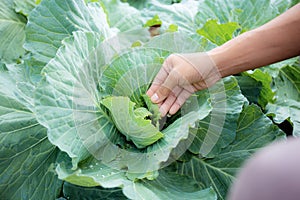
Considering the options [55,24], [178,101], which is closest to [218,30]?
[178,101]

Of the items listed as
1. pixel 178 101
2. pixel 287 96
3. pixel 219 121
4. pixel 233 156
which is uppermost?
pixel 178 101

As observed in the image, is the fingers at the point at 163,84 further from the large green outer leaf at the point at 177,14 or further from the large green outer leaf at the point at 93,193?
the large green outer leaf at the point at 177,14

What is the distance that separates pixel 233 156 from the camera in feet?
4.61

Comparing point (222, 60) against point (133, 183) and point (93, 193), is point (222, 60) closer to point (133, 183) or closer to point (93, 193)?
point (133, 183)

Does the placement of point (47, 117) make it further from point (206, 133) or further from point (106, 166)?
point (206, 133)

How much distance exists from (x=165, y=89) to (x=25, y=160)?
503 millimetres

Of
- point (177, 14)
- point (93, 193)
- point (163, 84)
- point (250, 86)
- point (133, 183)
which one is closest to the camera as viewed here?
point (133, 183)

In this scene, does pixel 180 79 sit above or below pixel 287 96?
above

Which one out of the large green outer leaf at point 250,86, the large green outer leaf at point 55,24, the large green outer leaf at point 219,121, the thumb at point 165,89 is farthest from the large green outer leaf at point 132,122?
the large green outer leaf at point 250,86

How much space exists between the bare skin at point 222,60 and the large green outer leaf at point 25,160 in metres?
0.40

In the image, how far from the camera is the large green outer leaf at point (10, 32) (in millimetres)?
1829

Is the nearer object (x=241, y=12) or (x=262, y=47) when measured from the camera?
(x=262, y=47)

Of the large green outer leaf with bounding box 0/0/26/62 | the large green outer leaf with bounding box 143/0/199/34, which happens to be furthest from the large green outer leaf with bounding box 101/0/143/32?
the large green outer leaf with bounding box 0/0/26/62

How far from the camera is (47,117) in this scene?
3.72ft
